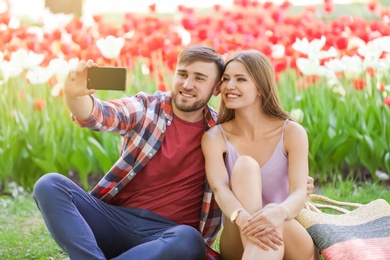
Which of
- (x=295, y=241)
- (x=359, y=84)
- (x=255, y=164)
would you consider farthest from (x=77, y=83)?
(x=359, y=84)

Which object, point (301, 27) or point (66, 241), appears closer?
point (66, 241)

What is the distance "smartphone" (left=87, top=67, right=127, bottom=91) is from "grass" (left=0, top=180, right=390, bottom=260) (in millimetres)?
905

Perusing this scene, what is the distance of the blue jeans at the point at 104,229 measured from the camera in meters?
2.86

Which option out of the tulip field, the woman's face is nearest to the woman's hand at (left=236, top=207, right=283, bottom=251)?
the woman's face

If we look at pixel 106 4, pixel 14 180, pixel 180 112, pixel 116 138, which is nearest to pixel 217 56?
pixel 180 112

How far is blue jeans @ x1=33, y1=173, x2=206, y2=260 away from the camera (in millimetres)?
2857

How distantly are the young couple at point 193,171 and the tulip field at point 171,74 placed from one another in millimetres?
1309

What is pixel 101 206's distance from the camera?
3082 mm

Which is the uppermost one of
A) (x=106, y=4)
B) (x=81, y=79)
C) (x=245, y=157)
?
(x=81, y=79)

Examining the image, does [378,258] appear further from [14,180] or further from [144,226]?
[14,180]

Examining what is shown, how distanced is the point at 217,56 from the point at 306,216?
0.65 metres

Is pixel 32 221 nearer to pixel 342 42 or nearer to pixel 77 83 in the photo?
pixel 77 83

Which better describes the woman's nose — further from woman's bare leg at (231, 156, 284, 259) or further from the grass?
the grass

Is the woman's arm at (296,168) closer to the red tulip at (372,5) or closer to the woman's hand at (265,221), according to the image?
the woman's hand at (265,221)
